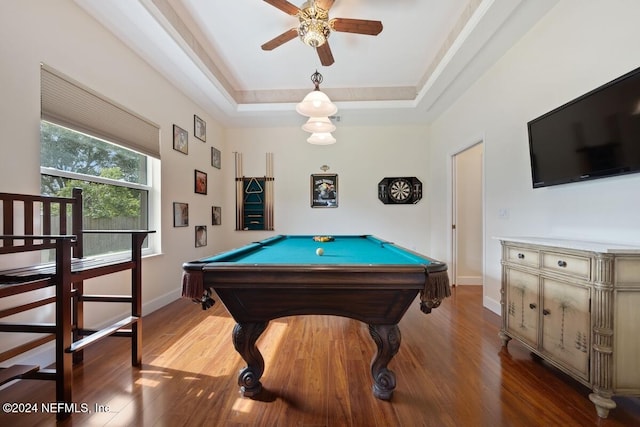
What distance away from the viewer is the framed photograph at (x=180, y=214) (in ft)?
11.0

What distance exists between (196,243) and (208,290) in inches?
109

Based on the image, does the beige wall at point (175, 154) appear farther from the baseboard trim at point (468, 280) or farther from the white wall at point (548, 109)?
the white wall at point (548, 109)

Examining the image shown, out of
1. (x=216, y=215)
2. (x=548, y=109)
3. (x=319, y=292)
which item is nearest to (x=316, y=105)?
(x=319, y=292)

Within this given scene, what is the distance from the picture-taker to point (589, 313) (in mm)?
1470

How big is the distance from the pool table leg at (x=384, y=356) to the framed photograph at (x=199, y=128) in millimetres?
3635

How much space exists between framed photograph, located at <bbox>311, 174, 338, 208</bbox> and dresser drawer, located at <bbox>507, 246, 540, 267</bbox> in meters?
3.04

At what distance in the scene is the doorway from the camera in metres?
4.12

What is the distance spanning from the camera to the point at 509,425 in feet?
4.37

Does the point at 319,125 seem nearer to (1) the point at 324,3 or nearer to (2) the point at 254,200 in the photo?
(1) the point at 324,3

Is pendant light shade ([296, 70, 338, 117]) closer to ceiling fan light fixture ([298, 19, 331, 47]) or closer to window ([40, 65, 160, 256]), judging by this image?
ceiling fan light fixture ([298, 19, 331, 47])

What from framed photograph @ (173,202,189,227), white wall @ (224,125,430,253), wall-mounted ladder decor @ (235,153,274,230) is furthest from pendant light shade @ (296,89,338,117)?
wall-mounted ladder decor @ (235,153,274,230)

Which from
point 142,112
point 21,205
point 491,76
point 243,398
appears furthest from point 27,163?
point 491,76

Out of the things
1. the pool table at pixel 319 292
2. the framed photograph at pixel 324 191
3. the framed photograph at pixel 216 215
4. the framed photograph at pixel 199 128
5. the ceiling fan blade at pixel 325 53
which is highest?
the ceiling fan blade at pixel 325 53

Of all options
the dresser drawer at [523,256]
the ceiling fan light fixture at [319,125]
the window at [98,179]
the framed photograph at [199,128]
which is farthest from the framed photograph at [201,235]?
the dresser drawer at [523,256]
